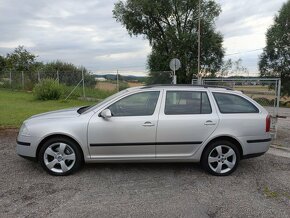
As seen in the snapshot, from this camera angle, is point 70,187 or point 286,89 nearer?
point 70,187

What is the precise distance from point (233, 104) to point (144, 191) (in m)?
2.20

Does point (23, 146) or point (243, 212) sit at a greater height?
point (23, 146)

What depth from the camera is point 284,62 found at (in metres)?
31.1

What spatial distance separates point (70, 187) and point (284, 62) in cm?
3123

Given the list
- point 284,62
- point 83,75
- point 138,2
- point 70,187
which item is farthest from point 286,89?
point 70,187

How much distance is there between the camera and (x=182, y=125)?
5.02m

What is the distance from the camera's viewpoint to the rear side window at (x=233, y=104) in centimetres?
527

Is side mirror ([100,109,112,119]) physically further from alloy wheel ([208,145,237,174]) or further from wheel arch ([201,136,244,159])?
alloy wheel ([208,145,237,174])

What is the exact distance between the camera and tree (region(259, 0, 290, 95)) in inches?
1219

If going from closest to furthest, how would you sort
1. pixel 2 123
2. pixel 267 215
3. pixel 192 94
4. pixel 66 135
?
pixel 267 215 → pixel 66 135 → pixel 192 94 → pixel 2 123

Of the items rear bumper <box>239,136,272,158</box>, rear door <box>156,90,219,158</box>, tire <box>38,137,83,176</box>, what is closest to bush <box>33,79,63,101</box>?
tire <box>38,137,83,176</box>

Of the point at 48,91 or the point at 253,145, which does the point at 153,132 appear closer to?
the point at 253,145

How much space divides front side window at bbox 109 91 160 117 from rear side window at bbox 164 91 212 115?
24 cm

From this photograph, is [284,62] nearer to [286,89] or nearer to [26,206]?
[286,89]
